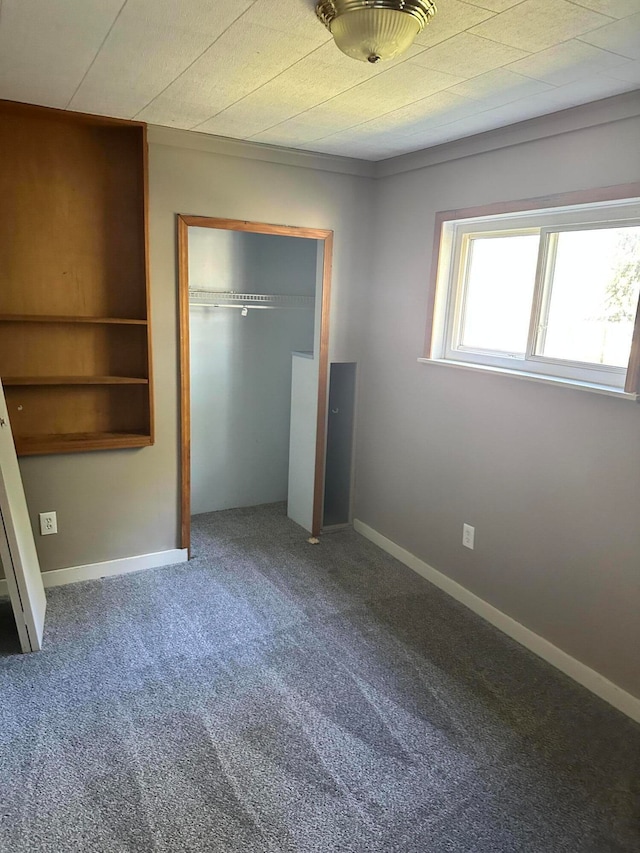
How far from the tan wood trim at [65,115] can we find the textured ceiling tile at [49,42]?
0.33ft

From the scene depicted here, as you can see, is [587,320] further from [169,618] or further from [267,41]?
[169,618]

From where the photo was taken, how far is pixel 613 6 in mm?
1506

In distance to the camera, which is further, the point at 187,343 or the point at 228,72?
the point at 187,343

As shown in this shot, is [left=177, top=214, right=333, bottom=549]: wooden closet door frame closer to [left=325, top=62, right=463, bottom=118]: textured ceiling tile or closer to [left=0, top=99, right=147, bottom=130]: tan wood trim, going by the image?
[left=0, top=99, right=147, bottom=130]: tan wood trim

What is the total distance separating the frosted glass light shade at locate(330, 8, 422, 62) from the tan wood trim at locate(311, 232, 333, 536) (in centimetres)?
203

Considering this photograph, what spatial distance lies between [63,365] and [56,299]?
337 millimetres

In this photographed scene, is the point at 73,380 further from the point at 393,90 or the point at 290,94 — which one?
the point at 393,90

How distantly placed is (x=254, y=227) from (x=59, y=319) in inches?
46.7

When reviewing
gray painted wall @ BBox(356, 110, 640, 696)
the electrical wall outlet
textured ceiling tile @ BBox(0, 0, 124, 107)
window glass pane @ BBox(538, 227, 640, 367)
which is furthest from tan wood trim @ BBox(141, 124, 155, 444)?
window glass pane @ BBox(538, 227, 640, 367)

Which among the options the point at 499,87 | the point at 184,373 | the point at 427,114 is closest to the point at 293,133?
the point at 427,114

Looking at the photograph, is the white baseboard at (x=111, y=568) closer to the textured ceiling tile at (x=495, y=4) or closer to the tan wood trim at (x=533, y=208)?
the tan wood trim at (x=533, y=208)

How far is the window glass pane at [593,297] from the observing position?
95.1 inches

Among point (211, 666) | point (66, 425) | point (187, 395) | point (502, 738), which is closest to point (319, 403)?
point (187, 395)

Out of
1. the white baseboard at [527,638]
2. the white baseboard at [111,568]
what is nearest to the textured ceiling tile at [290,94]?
the white baseboard at [111,568]
